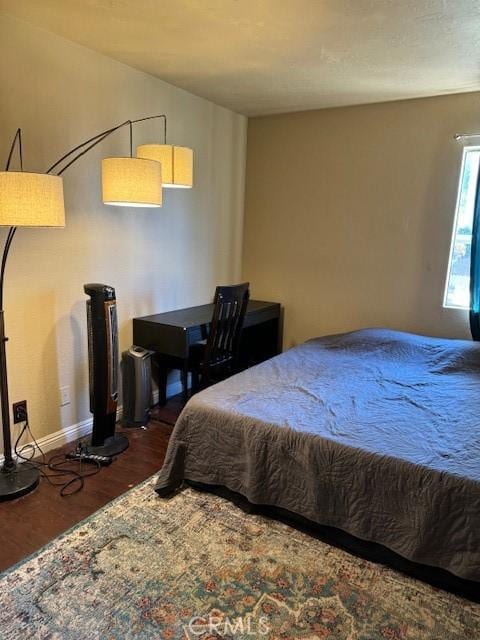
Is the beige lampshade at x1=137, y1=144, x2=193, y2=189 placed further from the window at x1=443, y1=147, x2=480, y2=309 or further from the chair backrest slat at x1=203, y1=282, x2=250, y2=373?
the window at x1=443, y1=147, x2=480, y2=309

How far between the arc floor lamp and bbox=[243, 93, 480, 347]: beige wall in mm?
1356

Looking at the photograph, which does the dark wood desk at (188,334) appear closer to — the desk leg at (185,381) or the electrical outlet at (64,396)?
the desk leg at (185,381)

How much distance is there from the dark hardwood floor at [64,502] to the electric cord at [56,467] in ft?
0.12

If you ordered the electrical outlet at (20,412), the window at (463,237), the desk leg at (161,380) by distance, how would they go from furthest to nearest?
the desk leg at (161,380), the window at (463,237), the electrical outlet at (20,412)

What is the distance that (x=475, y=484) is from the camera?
1.58 meters

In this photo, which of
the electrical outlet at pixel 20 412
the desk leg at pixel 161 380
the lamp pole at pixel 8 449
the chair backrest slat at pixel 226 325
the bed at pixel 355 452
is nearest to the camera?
the bed at pixel 355 452

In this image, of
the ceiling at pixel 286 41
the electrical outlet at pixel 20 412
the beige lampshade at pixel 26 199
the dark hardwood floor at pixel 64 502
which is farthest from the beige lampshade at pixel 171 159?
the dark hardwood floor at pixel 64 502

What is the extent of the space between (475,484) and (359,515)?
46cm

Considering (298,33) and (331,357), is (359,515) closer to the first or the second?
(331,357)

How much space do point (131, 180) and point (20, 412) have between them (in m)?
1.42

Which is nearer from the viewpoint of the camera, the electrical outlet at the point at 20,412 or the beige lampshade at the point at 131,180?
the beige lampshade at the point at 131,180

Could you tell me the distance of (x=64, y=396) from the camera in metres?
2.72

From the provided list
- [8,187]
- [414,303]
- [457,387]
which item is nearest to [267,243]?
[414,303]

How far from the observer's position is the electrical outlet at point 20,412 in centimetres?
246
